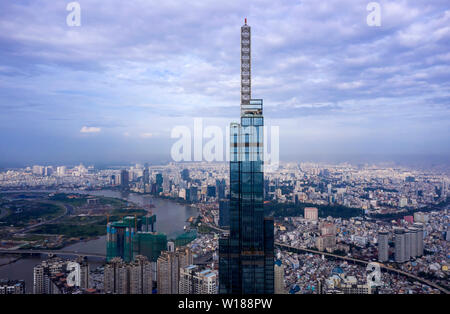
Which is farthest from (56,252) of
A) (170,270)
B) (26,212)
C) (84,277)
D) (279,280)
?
(279,280)

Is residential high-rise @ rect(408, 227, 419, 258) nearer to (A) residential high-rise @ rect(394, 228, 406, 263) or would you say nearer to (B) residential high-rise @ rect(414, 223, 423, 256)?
(B) residential high-rise @ rect(414, 223, 423, 256)

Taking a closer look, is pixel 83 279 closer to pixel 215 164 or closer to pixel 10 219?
pixel 215 164

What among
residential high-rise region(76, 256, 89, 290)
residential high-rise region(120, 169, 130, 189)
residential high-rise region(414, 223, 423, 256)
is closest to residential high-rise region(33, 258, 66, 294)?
residential high-rise region(76, 256, 89, 290)

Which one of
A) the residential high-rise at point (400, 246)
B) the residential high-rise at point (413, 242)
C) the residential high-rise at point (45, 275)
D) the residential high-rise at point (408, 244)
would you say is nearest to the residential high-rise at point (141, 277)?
the residential high-rise at point (45, 275)

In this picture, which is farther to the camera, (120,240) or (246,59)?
(120,240)

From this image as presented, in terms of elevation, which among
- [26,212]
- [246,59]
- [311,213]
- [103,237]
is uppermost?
[246,59]

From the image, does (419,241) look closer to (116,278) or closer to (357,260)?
(357,260)
